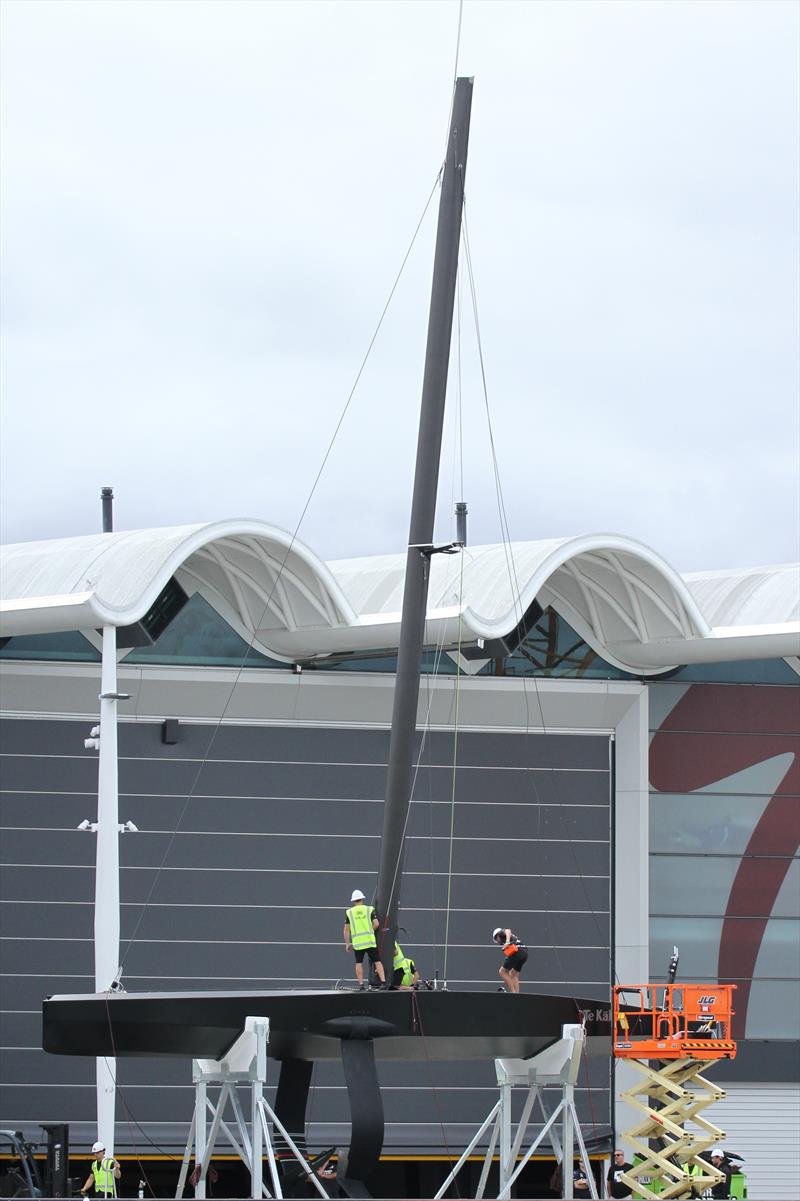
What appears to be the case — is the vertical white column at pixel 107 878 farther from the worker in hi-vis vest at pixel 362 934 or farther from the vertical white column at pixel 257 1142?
the vertical white column at pixel 257 1142

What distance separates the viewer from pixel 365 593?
3194cm

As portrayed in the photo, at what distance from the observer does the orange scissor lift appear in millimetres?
22188

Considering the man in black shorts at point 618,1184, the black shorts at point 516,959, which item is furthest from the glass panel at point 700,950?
the black shorts at point 516,959

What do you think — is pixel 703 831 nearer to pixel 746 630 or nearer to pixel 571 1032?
pixel 746 630

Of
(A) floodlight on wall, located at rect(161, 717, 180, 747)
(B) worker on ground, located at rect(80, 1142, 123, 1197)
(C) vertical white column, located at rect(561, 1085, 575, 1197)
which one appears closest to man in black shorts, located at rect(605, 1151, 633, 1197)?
(C) vertical white column, located at rect(561, 1085, 575, 1197)

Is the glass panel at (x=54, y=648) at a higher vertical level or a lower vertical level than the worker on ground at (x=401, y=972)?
higher

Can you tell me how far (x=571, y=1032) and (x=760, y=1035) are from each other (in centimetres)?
1164

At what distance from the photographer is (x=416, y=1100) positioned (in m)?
29.9

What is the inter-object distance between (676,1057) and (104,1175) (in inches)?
284

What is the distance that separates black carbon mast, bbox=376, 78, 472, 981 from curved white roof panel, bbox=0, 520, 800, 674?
5128 mm

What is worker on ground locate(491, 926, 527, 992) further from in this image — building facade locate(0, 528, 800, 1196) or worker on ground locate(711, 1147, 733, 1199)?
building facade locate(0, 528, 800, 1196)

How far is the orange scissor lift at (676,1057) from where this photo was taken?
2219 centimetres

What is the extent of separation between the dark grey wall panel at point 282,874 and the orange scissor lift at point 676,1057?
5.95m

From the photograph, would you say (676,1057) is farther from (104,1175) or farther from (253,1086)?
(104,1175)
